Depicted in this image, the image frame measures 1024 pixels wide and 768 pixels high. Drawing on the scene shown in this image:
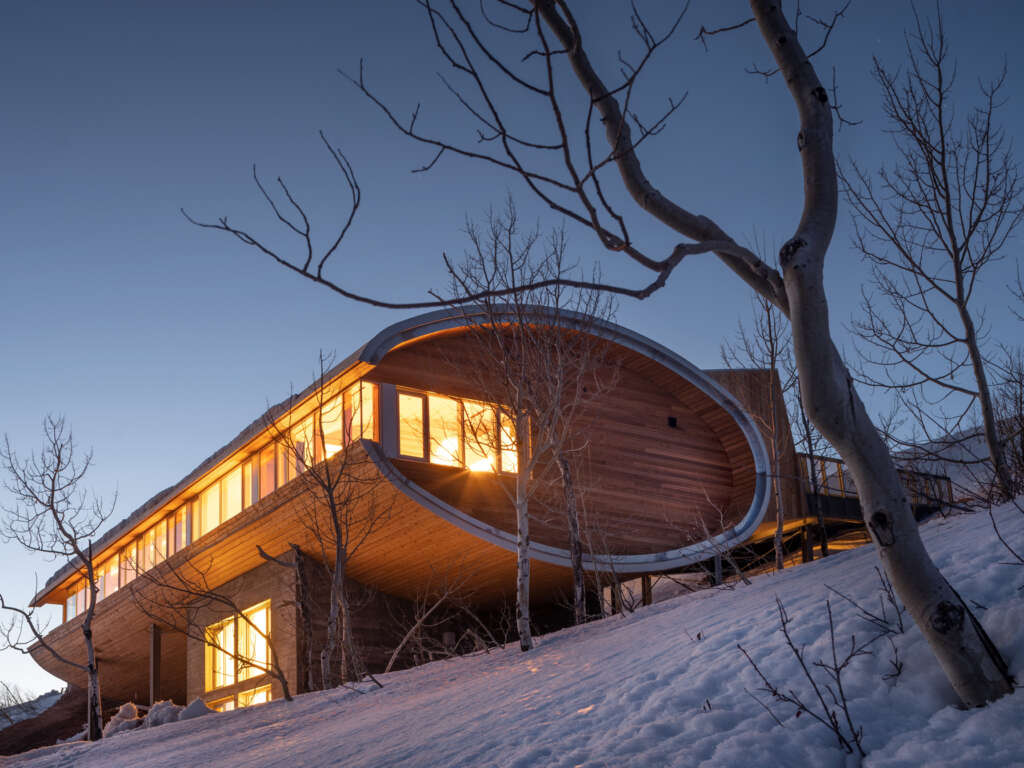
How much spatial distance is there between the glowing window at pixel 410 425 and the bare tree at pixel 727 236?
12.3 m

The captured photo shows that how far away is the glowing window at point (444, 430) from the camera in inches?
660

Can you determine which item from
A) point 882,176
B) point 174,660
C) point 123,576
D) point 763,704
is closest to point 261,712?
point 763,704

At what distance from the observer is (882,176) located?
833 centimetres

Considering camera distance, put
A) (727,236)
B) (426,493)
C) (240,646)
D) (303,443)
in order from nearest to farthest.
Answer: (727,236) < (426,493) < (303,443) < (240,646)

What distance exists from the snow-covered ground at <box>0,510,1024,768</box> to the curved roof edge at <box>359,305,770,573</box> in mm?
5374

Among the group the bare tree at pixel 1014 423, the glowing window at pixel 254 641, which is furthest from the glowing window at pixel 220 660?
the bare tree at pixel 1014 423

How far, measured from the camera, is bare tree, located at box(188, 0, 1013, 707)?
11.5ft

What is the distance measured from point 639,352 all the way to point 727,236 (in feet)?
50.5

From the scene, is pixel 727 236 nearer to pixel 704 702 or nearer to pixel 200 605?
pixel 704 702

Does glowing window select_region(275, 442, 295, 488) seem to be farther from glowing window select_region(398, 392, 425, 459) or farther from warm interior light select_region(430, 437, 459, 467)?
warm interior light select_region(430, 437, 459, 467)

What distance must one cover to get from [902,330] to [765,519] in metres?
12.0

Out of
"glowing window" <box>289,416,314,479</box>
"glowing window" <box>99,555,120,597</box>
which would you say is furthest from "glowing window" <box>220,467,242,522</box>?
"glowing window" <box>99,555,120,597</box>

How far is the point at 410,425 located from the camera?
16578mm

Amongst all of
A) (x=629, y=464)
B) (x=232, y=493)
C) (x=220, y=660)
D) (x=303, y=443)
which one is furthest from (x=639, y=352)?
(x=220, y=660)
